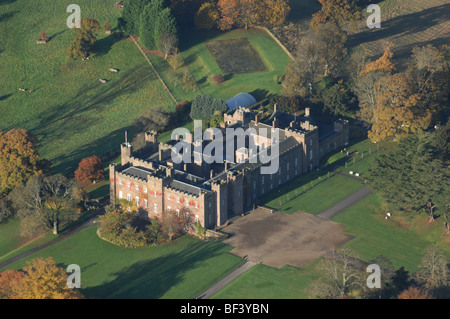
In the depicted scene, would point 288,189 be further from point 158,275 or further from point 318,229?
point 158,275

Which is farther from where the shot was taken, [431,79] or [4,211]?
[431,79]

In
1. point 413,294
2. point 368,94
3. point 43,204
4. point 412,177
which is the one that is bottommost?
point 413,294

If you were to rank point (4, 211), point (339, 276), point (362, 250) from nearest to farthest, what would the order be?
1. point (339, 276)
2. point (362, 250)
3. point (4, 211)

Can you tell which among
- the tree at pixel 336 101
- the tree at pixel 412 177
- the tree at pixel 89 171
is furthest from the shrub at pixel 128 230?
the tree at pixel 336 101

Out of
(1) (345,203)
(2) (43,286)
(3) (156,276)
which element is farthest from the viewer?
(1) (345,203)

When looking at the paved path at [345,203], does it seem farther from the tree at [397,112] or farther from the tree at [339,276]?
the tree at [397,112]

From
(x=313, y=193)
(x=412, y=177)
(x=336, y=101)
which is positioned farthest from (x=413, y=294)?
(x=336, y=101)

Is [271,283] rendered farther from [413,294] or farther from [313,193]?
[313,193]
